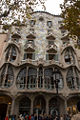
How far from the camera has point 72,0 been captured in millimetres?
11312

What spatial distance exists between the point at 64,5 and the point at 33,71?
44.4ft

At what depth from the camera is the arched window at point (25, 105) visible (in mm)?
19672

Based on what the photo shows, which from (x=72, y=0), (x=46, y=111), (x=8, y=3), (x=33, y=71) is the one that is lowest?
(x=46, y=111)

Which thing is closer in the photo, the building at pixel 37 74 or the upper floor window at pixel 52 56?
→ the building at pixel 37 74

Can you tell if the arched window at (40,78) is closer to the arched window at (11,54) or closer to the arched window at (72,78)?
the arched window at (72,78)

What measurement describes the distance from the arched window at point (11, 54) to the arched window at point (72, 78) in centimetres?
1190

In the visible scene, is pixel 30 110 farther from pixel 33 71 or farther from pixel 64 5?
pixel 64 5

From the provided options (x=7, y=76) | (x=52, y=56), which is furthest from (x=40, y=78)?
(x=52, y=56)

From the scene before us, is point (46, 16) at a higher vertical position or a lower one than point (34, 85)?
higher

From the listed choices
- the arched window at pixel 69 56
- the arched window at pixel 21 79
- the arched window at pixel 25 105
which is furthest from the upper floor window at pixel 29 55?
the arched window at pixel 25 105

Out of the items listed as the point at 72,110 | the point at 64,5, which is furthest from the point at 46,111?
the point at 64,5

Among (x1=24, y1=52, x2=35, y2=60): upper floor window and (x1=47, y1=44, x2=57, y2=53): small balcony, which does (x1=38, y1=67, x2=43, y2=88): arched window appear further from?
(x1=47, y1=44, x2=57, y2=53): small balcony

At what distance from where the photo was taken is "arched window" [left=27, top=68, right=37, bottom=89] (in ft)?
67.3

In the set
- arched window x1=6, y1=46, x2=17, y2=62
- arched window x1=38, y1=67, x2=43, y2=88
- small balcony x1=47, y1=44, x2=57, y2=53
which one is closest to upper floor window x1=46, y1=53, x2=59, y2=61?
small balcony x1=47, y1=44, x2=57, y2=53
